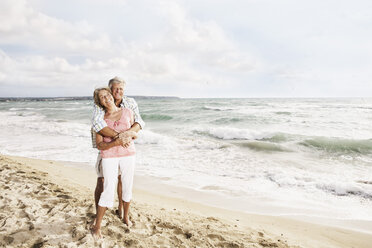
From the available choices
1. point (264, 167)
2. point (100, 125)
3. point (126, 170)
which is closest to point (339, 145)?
point (264, 167)

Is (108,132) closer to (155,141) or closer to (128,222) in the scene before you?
(128,222)

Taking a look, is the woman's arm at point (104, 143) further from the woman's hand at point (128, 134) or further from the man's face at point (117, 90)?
the man's face at point (117, 90)

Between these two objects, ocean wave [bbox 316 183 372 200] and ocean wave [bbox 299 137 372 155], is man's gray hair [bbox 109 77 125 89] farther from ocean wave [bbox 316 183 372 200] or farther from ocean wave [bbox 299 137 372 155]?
ocean wave [bbox 299 137 372 155]

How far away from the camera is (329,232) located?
403 centimetres

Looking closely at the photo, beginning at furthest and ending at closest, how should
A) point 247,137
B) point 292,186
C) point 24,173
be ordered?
point 247,137, point 292,186, point 24,173

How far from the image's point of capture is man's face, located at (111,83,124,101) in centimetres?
301

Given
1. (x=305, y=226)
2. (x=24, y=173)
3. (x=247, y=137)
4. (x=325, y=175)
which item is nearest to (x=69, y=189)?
(x=24, y=173)

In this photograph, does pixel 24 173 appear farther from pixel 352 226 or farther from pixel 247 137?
pixel 247 137

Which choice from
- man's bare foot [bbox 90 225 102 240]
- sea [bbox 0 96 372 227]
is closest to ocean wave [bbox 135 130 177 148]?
sea [bbox 0 96 372 227]

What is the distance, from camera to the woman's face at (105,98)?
112 inches

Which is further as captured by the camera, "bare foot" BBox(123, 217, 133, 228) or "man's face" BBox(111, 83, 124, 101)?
"bare foot" BBox(123, 217, 133, 228)

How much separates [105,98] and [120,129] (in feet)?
1.38

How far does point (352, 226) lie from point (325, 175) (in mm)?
3197

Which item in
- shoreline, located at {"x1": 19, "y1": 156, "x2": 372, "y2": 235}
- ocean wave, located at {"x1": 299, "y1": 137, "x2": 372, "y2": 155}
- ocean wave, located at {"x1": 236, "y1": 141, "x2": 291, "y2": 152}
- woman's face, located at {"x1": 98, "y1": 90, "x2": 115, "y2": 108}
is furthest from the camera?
ocean wave, located at {"x1": 236, "y1": 141, "x2": 291, "y2": 152}
